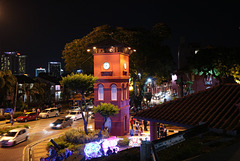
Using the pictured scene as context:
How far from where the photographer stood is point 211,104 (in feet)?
38.1

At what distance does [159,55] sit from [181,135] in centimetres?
A: 3127

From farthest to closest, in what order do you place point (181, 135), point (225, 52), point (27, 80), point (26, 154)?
point (27, 80)
point (225, 52)
point (26, 154)
point (181, 135)

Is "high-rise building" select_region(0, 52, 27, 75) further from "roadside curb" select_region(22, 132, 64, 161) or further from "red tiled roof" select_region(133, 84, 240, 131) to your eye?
"red tiled roof" select_region(133, 84, 240, 131)

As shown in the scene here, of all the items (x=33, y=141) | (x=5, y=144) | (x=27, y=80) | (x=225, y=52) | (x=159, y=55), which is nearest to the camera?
(x=5, y=144)

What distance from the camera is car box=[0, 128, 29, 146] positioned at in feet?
63.3

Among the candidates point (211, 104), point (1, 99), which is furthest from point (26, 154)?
point (1, 99)

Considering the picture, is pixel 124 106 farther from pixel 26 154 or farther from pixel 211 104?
pixel 211 104

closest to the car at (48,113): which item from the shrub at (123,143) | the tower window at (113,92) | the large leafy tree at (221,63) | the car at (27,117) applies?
the car at (27,117)

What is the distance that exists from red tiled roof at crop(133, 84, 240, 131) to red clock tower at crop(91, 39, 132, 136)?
11.5 metres

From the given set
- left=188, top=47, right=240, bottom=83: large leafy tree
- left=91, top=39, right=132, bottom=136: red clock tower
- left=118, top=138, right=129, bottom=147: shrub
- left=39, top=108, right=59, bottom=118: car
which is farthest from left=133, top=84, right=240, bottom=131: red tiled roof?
left=39, top=108, right=59, bottom=118: car

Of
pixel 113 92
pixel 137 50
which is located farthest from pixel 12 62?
pixel 113 92

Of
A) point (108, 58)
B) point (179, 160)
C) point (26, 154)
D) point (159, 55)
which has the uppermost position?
point (159, 55)

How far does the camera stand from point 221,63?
28.1 meters

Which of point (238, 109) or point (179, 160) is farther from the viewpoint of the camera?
point (238, 109)
